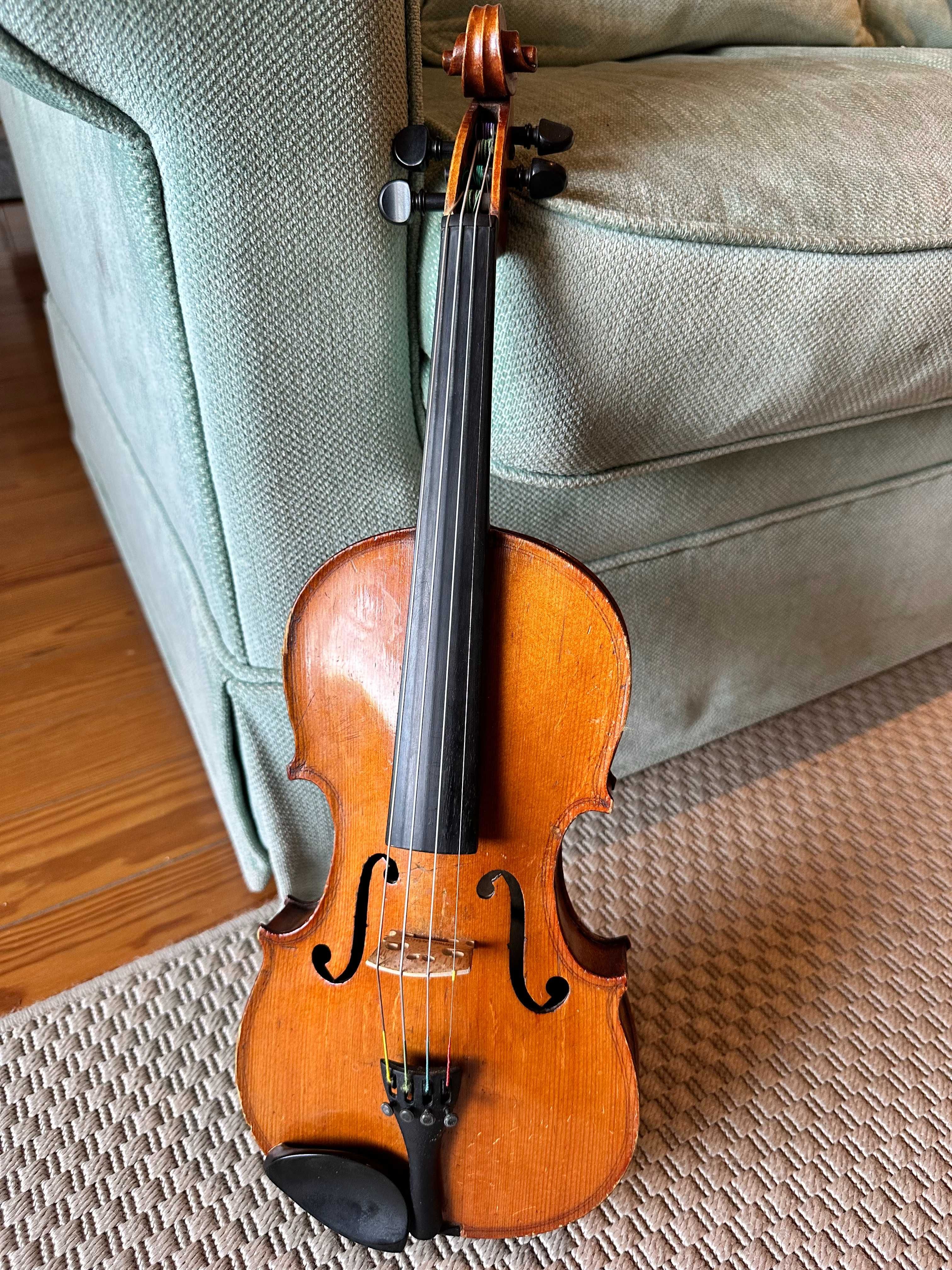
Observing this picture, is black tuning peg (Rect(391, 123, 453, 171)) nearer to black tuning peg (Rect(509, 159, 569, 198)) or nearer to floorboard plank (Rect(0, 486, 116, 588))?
black tuning peg (Rect(509, 159, 569, 198))

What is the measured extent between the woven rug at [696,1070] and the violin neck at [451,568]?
315 mm

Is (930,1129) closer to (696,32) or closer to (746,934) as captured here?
(746,934)

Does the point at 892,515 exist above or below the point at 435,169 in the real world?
below

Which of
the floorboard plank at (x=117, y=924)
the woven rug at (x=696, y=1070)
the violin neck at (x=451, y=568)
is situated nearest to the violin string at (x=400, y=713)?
the violin neck at (x=451, y=568)

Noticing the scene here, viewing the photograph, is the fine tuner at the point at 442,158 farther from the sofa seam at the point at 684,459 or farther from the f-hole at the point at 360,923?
the f-hole at the point at 360,923

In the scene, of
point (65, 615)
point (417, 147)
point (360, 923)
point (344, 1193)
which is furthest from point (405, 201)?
point (65, 615)

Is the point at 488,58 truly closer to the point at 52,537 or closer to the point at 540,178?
the point at 540,178

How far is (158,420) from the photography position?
0.68m

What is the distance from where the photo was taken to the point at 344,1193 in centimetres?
56

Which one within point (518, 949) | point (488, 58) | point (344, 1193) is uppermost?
point (488, 58)

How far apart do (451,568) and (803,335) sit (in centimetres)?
31

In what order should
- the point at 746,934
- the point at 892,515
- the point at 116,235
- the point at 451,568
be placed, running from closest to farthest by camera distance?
the point at 451,568 → the point at 116,235 → the point at 746,934 → the point at 892,515

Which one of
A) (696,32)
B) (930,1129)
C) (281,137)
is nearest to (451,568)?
(281,137)

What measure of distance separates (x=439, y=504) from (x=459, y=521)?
14 millimetres
